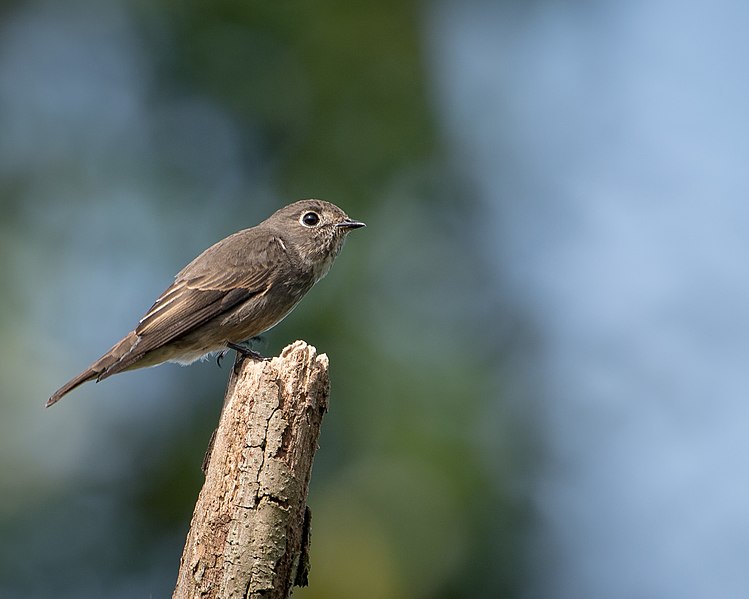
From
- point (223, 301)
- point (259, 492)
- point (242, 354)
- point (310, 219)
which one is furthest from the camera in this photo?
point (310, 219)

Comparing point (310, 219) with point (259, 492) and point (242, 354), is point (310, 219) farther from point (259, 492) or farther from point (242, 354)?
point (259, 492)

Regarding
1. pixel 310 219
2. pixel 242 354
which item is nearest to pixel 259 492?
pixel 242 354

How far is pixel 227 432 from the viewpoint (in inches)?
185

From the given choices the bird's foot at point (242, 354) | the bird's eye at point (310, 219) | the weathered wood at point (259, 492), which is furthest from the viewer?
the bird's eye at point (310, 219)

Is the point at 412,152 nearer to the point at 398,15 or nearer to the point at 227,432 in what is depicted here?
the point at 398,15

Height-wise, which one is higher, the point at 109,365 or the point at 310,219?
the point at 310,219

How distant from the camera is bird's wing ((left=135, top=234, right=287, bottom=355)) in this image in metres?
6.64

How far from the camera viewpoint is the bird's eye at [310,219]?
25.2 feet

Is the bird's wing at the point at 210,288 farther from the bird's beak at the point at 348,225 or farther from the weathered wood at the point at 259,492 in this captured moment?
the weathered wood at the point at 259,492

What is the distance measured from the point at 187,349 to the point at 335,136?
344 cm

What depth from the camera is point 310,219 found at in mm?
7715

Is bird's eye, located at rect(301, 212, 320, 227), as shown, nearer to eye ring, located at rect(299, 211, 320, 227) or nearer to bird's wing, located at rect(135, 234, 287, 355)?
eye ring, located at rect(299, 211, 320, 227)

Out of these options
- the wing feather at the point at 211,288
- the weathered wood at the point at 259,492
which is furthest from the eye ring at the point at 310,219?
the weathered wood at the point at 259,492

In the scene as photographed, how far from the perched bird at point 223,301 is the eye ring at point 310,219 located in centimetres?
19
